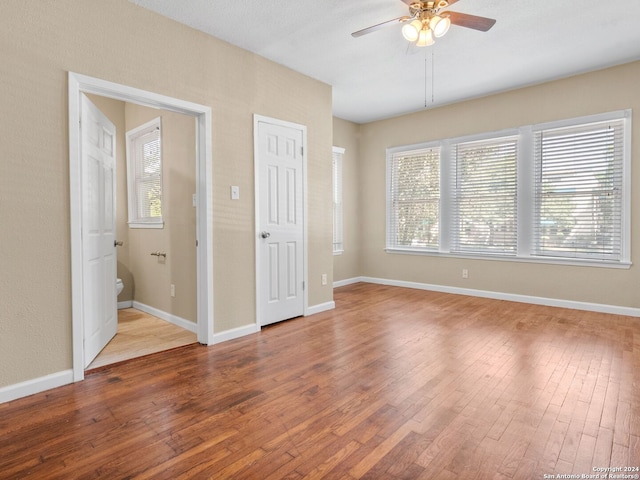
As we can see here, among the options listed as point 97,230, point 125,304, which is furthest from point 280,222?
point 125,304

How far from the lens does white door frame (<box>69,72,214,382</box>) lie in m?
2.48

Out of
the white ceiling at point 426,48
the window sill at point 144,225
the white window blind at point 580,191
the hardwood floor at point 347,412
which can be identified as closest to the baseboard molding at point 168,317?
the hardwood floor at point 347,412

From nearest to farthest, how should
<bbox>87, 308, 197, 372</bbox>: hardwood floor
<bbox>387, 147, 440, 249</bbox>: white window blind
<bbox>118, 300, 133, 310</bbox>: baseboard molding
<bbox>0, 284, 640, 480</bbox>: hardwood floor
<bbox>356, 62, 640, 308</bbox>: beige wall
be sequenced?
<bbox>0, 284, 640, 480</bbox>: hardwood floor
<bbox>87, 308, 197, 372</bbox>: hardwood floor
<bbox>356, 62, 640, 308</bbox>: beige wall
<bbox>118, 300, 133, 310</bbox>: baseboard molding
<bbox>387, 147, 440, 249</bbox>: white window blind

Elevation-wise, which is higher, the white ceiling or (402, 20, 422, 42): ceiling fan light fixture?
the white ceiling

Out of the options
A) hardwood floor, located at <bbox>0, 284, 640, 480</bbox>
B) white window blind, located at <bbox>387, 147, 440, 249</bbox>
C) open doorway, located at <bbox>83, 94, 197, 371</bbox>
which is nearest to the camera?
hardwood floor, located at <bbox>0, 284, 640, 480</bbox>

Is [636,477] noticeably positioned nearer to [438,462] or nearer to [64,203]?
[438,462]

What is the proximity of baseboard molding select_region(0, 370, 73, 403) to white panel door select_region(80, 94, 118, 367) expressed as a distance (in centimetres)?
21

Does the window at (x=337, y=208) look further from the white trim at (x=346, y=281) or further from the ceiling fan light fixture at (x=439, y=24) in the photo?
the ceiling fan light fixture at (x=439, y=24)

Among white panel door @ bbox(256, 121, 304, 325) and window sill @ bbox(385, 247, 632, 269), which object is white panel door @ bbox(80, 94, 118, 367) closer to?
white panel door @ bbox(256, 121, 304, 325)

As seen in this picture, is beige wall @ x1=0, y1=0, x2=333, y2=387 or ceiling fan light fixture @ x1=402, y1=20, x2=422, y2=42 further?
ceiling fan light fixture @ x1=402, y1=20, x2=422, y2=42

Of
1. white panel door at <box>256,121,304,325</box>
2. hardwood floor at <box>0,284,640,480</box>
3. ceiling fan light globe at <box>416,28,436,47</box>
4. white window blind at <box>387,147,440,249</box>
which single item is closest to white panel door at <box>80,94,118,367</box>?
hardwood floor at <box>0,284,640,480</box>

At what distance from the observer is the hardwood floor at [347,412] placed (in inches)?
65.1

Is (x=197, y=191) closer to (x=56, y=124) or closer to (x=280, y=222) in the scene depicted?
(x=280, y=222)

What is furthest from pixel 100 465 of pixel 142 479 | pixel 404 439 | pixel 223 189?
pixel 223 189
